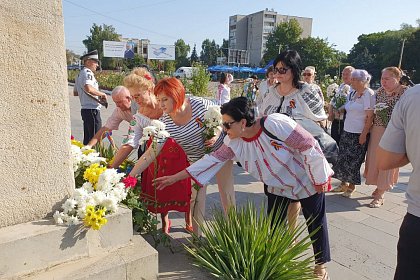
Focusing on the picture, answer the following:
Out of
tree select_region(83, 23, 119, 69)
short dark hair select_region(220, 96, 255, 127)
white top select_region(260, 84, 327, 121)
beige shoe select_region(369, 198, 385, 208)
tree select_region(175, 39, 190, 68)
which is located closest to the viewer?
short dark hair select_region(220, 96, 255, 127)

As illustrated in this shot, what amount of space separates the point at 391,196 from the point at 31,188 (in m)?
4.67

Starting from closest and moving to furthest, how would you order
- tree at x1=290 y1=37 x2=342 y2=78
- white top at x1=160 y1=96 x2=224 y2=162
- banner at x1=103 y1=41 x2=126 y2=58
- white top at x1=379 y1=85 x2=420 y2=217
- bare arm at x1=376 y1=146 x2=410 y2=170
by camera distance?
white top at x1=379 y1=85 x2=420 y2=217 → bare arm at x1=376 y1=146 x2=410 y2=170 → white top at x1=160 y1=96 x2=224 y2=162 → banner at x1=103 y1=41 x2=126 y2=58 → tree at x1=290 y1=37 x2=342 y2=78

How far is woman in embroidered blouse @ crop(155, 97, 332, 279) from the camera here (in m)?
2.30

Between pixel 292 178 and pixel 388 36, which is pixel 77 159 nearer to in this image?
pixel 292 178

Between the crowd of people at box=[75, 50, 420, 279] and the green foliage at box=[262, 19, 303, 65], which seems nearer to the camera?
the crowd of people at box=[75, 50, 420, 279]

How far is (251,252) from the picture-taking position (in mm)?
1946

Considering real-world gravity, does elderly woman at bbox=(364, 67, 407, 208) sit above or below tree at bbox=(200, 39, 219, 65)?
below

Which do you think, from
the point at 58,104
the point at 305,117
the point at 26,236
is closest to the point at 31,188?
the point at 26,236

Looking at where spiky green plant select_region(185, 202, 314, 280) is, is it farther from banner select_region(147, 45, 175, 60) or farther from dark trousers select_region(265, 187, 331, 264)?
banner select_region(147, 45, 175, 60)

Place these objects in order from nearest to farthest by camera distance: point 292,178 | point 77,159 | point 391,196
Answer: point 77,159 → point 292,178 → point 391,196

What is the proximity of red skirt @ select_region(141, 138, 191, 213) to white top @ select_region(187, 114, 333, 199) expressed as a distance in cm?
51

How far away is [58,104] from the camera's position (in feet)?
5.75

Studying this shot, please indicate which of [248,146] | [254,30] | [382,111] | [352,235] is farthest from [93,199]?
[254,30]

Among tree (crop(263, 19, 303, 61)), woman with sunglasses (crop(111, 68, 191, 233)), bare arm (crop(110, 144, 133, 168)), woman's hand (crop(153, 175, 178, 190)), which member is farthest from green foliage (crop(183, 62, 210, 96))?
tree (crop(263, 19, 303, 61))
